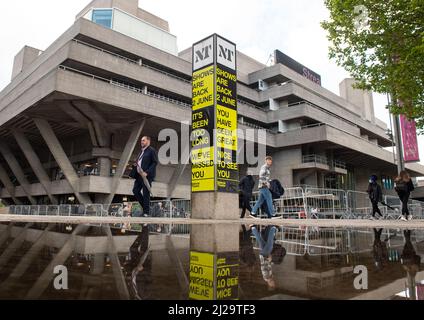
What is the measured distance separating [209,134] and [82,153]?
3175 cm

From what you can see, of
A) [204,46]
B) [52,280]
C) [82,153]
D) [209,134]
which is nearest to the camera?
[52,280]

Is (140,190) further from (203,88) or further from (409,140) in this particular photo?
(409,140)

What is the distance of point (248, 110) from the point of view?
4256cm

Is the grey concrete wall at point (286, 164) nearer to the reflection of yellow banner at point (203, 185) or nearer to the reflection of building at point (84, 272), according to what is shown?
the reflection of yellow banner at point (203, 185)

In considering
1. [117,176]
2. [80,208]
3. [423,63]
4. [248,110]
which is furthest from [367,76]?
[248,110]

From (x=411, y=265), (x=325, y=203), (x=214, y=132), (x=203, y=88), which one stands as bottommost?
(x=411, y=265)

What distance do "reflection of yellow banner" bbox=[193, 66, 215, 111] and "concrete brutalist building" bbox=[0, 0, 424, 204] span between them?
1709 centimetres

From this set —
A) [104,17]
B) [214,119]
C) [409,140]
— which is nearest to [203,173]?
[214,119]

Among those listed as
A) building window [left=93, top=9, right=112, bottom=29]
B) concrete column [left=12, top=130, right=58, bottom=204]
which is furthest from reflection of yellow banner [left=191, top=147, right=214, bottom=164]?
building window [left=93, top=9, right=112, bottom=29]

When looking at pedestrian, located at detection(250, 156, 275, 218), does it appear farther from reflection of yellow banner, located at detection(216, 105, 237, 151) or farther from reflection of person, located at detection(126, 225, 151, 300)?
reflection of person, located at detection(126, 225, 151, 300)

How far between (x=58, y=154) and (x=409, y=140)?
28.9 metres

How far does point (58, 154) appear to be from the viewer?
29.4m

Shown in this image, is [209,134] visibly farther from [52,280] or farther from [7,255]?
[52,280]

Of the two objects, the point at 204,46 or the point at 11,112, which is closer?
the point at 204,46
